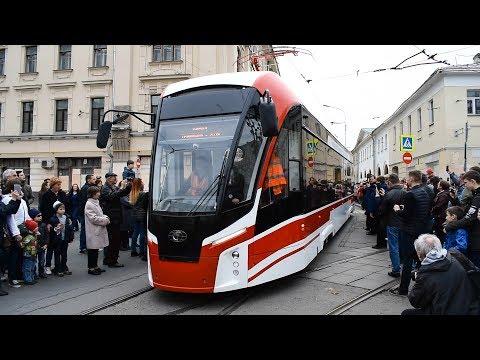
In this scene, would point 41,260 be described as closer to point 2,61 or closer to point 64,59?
point 64,59

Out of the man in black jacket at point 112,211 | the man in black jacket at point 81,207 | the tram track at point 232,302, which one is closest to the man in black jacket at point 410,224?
the tram track at point 232,302

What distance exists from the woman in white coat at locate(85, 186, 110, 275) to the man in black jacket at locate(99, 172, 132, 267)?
1.19 ft

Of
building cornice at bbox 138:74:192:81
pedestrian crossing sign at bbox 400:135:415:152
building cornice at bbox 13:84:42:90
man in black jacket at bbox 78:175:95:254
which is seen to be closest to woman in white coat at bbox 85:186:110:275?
man in black jacket at bbox 78:175:95:254

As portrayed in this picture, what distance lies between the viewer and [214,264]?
4.86 metres

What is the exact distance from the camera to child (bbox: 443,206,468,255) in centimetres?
464

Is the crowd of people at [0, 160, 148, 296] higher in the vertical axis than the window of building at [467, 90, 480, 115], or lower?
lower

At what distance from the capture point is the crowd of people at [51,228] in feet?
20.1

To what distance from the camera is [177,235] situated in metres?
4.97

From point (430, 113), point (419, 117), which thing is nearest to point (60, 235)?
point (430, 113)

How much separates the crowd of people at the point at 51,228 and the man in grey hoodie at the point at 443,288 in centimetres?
565

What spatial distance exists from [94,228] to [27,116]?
794 inches

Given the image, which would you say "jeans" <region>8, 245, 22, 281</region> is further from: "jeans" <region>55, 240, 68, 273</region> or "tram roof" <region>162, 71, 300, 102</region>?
"tram roof" <region>162, 71, 300, 102</region>
